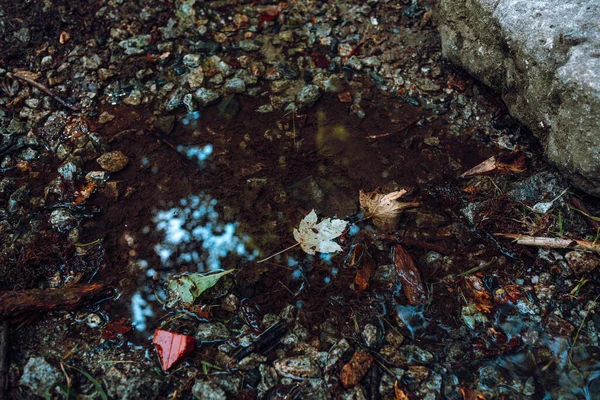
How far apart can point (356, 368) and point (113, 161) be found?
1.90 metres

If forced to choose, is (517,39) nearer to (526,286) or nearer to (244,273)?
(526,286)

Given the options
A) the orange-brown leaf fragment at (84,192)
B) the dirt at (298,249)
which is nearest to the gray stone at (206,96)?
the dirt at (298,249)

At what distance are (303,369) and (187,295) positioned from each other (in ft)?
2.27

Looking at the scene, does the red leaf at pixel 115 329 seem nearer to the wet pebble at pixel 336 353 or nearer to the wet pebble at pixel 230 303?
the wet pebble at pixel 230 303

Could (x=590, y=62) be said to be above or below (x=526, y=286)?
above

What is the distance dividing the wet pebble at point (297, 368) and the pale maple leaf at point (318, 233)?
594 mm

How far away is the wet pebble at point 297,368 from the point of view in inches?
81.0

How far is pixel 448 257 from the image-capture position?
243 cm

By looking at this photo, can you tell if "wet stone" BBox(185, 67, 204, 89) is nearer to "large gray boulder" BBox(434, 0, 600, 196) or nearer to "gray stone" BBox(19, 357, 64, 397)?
"large gray boulder" BBox(434, 0, 600, 196)

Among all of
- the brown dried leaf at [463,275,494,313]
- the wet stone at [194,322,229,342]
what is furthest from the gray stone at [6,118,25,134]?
the brown dried leaf at [463,275,494,313]

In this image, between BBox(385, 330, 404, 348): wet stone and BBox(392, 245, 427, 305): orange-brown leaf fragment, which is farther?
BBox(392, 245, 427, 305): orange-brown leaf fragment

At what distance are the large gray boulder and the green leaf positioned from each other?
1.93m

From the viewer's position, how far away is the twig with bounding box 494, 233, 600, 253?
233cm

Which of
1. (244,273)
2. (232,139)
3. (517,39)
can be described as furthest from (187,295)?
(517,39)
